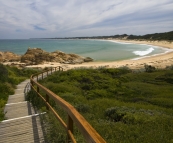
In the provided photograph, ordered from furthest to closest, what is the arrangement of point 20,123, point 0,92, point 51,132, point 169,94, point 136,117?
1. point 169,94
2. point 0,92
3. point 136,117
4. point 20,123
5. point 51,132

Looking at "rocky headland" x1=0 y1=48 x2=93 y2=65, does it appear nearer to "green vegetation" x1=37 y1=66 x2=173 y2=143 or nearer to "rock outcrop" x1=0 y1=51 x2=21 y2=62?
"rock outcrop" x1=0 y1=51 x2=21 y2=62

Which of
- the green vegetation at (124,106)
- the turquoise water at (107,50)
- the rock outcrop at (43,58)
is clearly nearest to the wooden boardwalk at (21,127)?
the green vegetation at (124,106)

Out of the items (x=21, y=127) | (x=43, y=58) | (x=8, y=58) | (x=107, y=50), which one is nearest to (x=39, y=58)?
(x=43, y=58)

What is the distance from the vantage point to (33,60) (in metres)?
44.5

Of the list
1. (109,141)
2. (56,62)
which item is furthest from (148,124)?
(56,62)

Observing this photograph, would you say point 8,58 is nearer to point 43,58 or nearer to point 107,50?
point 43,58

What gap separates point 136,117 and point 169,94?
20.9 ft

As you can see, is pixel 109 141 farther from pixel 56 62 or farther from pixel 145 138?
pixel 56 62

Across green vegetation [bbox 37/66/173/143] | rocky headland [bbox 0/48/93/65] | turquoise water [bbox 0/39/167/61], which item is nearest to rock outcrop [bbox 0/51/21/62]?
rocky headland [bbox 0/48/93/65]

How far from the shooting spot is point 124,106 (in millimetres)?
8031

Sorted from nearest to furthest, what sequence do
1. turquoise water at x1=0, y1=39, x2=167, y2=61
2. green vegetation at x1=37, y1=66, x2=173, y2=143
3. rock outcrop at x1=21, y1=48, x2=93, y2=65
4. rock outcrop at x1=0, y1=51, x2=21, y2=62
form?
green vegetation at x1=37, y1=66, x2=173, y2=143 < rock outcrop at x1=21, y1=48, x2=93, y2=65 < rock outcrop at x1=0, y1=51, x2=21, y2=62 < turquoise water at x1=0, y1=39, x2=167, y2=61

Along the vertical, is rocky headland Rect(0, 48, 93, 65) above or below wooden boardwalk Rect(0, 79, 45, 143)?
below

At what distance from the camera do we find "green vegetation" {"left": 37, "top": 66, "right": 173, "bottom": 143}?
4660 millimetres

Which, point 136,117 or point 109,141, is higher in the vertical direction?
point 109,141
